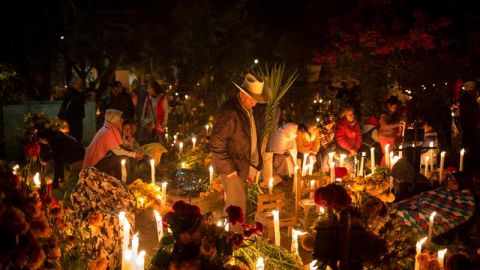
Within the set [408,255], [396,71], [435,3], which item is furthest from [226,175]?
[435,3]

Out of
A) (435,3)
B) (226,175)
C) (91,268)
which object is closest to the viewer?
(91,268)

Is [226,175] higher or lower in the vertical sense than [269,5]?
lower

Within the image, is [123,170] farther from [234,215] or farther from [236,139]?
[234,215]

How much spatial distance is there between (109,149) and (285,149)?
2.63 metres

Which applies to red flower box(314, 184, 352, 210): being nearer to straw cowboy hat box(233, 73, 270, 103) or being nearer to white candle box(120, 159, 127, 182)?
straw cowboy hat box(233, 73, 270, 103)

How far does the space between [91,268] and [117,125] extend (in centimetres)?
385

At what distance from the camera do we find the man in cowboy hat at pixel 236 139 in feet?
19.2

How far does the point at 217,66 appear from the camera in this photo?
52.9 ft

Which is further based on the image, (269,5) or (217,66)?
(269,5)

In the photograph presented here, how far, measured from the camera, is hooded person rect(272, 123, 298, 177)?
835 centimetres

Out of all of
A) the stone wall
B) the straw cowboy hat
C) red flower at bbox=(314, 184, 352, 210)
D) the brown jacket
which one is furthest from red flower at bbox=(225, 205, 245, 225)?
the stone wall

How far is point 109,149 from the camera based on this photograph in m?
7.69

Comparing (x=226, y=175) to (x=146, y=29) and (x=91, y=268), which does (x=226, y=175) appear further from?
(x=146, y=29)

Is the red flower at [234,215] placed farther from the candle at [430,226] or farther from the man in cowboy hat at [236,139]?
the candle at [430,226]
